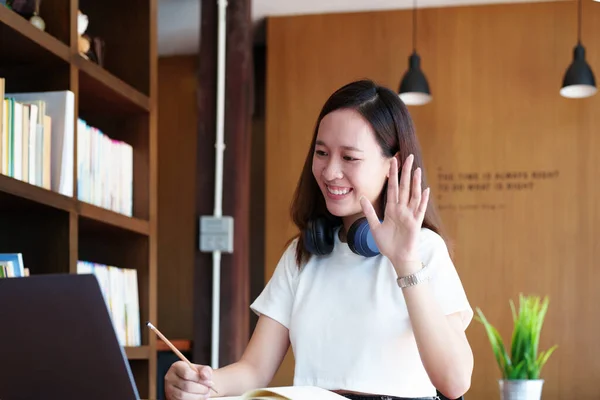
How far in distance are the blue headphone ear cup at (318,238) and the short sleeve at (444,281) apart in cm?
22

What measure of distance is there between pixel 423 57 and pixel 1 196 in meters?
3.84

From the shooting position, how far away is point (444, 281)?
1643 mm

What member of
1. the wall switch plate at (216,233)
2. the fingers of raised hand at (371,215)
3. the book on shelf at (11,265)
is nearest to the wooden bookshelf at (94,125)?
the book on shelf at (11,265)

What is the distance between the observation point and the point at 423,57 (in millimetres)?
5730

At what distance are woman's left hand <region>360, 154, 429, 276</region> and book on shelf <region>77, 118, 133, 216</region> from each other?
157cm

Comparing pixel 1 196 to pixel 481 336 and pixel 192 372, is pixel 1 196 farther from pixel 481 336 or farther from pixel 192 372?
pixel 481 336

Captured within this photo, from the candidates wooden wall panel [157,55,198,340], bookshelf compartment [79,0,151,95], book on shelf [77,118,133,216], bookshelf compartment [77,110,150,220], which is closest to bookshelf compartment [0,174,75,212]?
book on shelf [77,118,133,216]

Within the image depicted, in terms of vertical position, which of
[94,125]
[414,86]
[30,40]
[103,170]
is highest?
[414,86]

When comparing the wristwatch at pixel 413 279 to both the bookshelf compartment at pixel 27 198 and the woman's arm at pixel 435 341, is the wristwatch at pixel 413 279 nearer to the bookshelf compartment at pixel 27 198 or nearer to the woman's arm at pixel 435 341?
the woman's arm at pixel 435 341

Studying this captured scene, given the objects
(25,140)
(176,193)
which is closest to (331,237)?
(25,140)

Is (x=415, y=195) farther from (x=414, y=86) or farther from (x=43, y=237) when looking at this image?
(x=414, y=86)

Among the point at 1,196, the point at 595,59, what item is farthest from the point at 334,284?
the point at 595,59

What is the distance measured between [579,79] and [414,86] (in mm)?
894

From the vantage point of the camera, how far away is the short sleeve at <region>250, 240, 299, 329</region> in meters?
1.82
